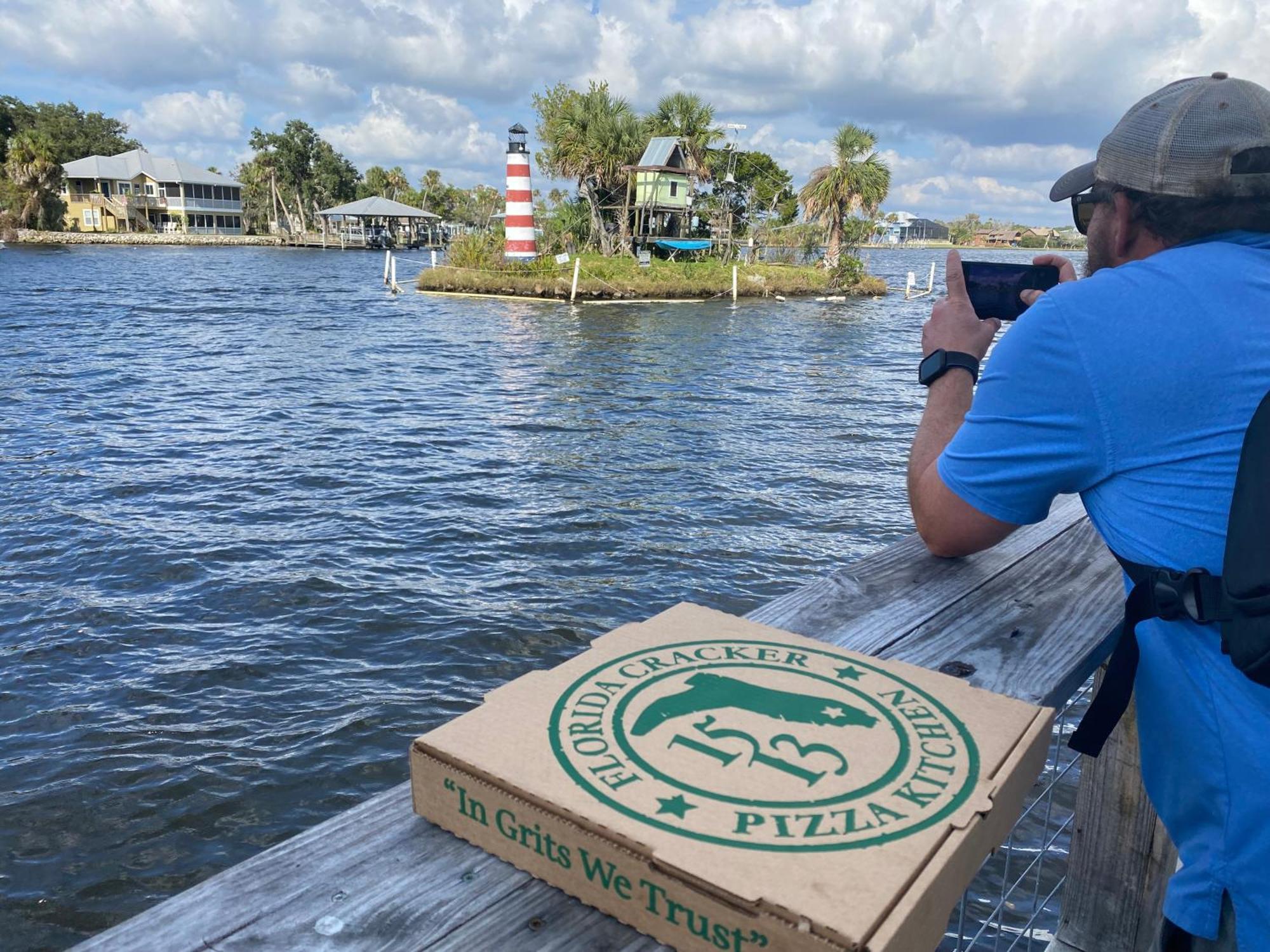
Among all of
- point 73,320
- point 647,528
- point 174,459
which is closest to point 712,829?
point 647,528

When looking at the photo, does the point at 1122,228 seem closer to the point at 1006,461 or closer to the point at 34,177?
the point at 1006,461

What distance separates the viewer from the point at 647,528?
10.1m

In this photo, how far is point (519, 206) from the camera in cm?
3862

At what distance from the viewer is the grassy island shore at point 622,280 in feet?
124

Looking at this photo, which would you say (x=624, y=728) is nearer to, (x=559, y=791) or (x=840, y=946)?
(x=559, y=791)

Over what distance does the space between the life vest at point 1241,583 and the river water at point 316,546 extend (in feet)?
16.7

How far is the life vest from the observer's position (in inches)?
48.6

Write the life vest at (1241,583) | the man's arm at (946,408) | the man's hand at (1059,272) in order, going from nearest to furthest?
the life vest at (1241,583) → the man's arm at (946,408) → the man's hand at (1059,272)

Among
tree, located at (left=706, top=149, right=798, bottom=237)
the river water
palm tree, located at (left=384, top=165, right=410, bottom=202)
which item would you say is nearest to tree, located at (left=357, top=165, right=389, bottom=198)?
palm tree, located at (left=384, top=165, right=410, bottom=202)

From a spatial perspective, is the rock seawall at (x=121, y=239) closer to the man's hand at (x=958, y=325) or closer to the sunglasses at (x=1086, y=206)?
the man's hand at (x=958, y=325)

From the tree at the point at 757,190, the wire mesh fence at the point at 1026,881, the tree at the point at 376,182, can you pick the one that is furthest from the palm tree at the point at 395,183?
the wire mesh fence at the point at 1026,881

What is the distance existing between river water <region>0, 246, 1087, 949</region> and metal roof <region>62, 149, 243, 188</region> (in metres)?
74.1

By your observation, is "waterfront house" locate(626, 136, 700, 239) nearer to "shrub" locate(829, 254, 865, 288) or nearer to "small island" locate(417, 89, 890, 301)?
"small island" locate(417, 89, 890, 301)

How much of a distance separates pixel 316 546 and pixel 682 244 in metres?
41.6
